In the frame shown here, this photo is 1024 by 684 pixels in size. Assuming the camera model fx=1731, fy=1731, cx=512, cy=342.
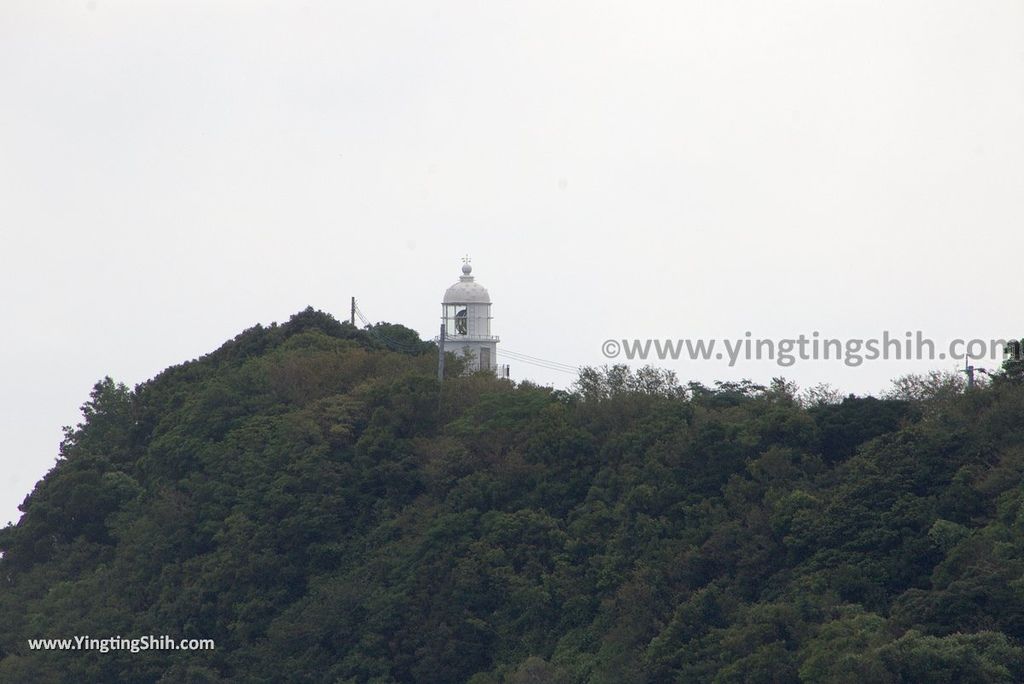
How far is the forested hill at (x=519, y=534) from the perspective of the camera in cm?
3119

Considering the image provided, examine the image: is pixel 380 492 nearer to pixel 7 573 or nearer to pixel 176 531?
pixel 176 531

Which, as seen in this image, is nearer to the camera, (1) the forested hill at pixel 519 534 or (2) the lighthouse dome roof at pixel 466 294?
(1) the forested hill at pixel 519 534

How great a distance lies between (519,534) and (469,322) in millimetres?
19524

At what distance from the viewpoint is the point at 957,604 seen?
28.8m

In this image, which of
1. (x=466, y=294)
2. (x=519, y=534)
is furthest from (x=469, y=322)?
(x=519, y=534)

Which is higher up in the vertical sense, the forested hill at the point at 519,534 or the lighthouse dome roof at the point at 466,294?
the lighthouse dome roof at the point at 466,294

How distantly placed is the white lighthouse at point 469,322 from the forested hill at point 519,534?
7.69 m

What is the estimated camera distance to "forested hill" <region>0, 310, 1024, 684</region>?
102ft

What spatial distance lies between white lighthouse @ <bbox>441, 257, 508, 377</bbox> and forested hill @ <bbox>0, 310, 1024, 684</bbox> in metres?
7.69

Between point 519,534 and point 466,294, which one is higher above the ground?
point 466,294

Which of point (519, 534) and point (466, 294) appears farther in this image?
point (466, 294)

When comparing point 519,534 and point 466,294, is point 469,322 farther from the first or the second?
point 519,534

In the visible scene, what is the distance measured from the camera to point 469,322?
56844 mm

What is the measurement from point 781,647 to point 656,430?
8.54 meters
